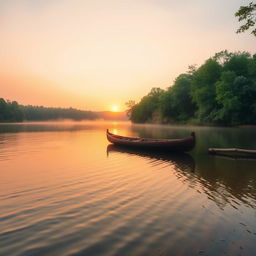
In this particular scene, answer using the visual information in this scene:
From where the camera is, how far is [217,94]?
69375 mm

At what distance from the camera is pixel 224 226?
22.9 feet

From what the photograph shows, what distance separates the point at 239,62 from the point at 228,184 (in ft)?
228

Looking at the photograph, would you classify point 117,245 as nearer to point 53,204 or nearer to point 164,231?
point 164,231

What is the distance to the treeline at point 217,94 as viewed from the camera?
210 ft

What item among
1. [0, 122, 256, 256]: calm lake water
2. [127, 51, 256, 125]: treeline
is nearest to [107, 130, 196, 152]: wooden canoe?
[0, 122, 256, 256]: calm lake water

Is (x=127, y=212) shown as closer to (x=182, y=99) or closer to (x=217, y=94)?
(x=217, y=94)

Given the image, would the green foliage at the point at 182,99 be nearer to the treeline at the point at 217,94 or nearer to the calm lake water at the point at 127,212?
the treeline at the point at 217,94

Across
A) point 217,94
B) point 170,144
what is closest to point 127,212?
point 170,144

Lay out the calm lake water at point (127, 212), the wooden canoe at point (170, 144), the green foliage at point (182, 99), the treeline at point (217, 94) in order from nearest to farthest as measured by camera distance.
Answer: the calm lake water at point (127, 212), the wooden canoe at point (170, 144), the treeline at point (217, 94), the green foliage at point (182, 99)

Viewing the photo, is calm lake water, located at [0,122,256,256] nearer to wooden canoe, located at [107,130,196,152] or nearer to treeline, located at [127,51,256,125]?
wooden canoe, located at [107,130,196,152]

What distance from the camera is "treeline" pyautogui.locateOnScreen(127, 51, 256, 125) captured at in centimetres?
6400

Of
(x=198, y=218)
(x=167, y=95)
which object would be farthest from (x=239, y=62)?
(x=198, y=218)

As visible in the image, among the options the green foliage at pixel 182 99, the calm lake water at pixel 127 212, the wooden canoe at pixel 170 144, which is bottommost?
the calm lake water at pixel 127 212

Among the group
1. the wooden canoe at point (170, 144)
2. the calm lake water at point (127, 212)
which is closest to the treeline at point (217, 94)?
the wooden canoe at point (170, 144)
